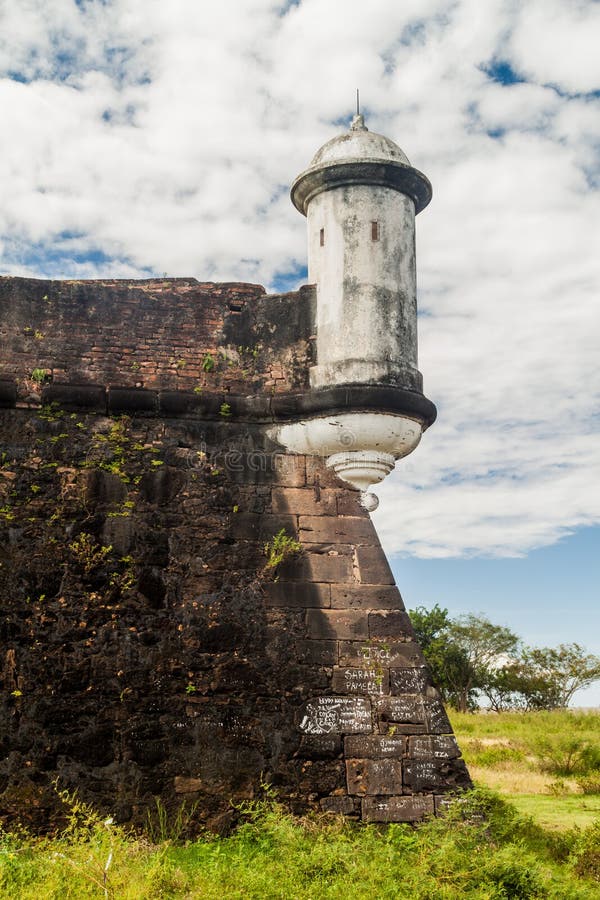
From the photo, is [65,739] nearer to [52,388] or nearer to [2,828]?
[2,828]

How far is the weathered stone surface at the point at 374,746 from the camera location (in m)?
6.94

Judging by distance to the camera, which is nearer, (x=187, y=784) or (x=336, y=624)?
(x=187, y=784)

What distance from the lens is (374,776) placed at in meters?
6.88

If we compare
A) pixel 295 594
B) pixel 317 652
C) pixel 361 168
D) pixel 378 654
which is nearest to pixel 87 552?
pixel 295 594

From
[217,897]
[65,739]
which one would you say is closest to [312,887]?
[217,897]

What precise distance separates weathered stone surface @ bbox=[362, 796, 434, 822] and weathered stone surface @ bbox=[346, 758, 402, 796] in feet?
0.22

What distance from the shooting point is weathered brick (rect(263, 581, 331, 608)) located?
24.1ft

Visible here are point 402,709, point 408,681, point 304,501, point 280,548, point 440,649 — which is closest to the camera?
point 402,709

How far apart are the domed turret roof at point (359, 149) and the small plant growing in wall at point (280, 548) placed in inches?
140

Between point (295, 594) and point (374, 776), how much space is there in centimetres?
159

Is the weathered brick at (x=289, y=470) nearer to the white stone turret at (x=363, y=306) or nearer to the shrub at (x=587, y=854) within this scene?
the white stone turret at (x=363, y=306)

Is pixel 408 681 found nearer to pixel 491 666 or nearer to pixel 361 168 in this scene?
pixel 361 168

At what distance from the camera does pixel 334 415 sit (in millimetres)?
7809

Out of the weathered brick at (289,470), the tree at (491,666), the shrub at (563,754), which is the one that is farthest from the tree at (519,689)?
the weathered brick at (289,470)
